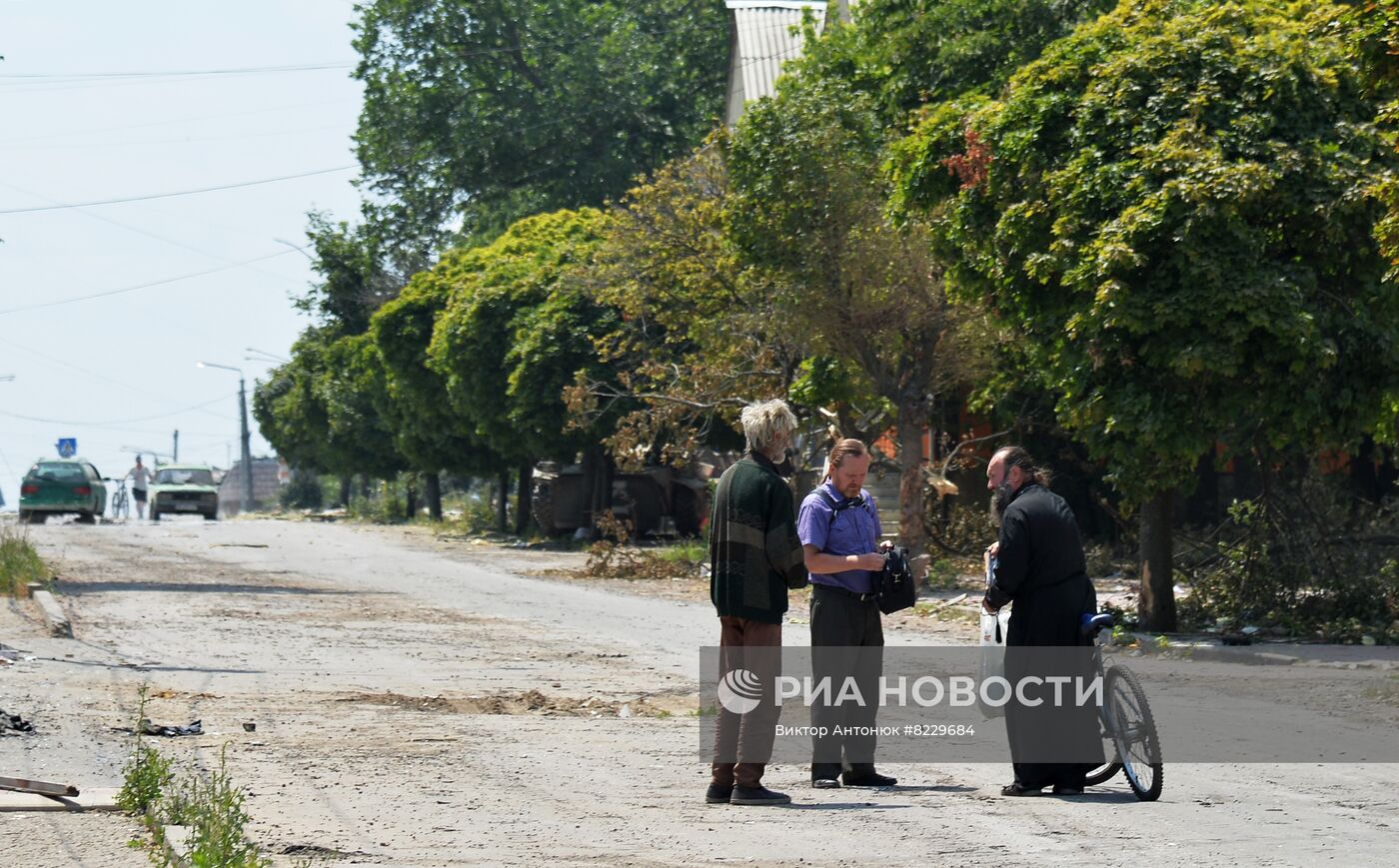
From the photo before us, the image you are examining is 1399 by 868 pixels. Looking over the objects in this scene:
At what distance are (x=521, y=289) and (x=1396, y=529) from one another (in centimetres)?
2421

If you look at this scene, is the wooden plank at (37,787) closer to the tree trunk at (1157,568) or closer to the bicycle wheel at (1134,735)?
the bicycle wheel at (1134,735)

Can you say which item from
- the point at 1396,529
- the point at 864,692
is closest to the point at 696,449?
the point at 1396,529

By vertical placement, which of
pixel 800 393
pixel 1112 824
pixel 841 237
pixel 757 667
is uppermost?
pixel 841 237

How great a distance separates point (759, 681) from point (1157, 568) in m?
11.0

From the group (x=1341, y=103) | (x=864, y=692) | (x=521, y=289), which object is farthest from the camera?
Answer: (x=521, y=289)

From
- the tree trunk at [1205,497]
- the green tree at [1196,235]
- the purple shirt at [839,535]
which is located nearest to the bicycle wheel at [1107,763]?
the purple shirt at [839,535]

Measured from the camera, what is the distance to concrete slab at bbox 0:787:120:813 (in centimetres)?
751

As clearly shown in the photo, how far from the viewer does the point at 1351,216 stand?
16.2 m

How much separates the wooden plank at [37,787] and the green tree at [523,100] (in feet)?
171

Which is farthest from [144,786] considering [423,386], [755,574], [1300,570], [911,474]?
[423,386]

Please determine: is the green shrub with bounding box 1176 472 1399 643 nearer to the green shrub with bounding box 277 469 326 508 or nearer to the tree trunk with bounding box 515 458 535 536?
the tree trunk with bounding box 515 458 535 536

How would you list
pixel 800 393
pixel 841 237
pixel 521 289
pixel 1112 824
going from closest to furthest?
pixel 1112 824, pixel 841 237, pixel 800 393, pixel 521 289

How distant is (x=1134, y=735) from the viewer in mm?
8430

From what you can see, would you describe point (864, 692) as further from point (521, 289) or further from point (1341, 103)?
point (521, 289)
